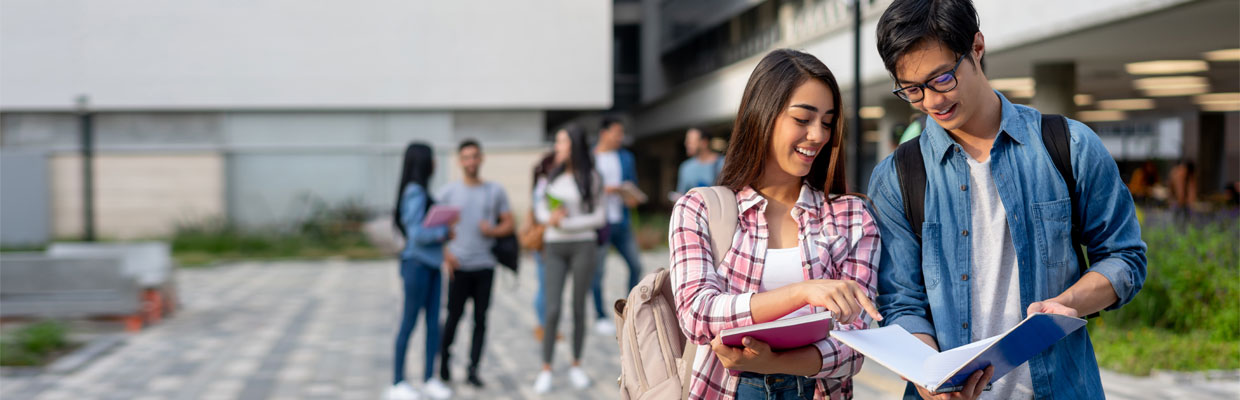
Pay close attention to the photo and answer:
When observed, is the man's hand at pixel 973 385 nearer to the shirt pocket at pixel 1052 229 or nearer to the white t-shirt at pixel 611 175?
the shirt pocket at pixel 1052 229

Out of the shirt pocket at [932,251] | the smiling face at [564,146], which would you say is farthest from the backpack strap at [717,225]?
the smiling face at [564,146]

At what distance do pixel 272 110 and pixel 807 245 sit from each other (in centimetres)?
2321

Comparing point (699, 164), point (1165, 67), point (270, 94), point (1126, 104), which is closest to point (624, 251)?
point (699, 164)

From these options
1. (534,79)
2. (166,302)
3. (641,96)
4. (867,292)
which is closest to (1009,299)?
(867,292)

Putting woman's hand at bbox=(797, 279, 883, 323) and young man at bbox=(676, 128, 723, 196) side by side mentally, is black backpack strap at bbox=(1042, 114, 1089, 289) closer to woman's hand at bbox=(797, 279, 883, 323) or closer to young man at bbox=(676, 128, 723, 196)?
woman's hand at bbox=(797, 279, 883, 323)

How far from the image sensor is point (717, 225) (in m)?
2.57

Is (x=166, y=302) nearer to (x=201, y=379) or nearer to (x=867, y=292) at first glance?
(x=201, y=379)

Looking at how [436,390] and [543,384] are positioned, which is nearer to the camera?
[436,390]

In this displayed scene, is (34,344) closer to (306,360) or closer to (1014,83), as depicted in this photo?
(306,360)

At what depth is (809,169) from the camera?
260cm

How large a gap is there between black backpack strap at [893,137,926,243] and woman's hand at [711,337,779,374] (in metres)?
0.50

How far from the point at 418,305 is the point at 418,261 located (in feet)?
1.02

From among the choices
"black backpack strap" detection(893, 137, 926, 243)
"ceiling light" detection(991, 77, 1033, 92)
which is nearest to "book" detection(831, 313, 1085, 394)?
"black backpack strap" detection(893, 137, 926, 243)

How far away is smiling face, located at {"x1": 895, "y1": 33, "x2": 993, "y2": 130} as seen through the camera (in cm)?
235
